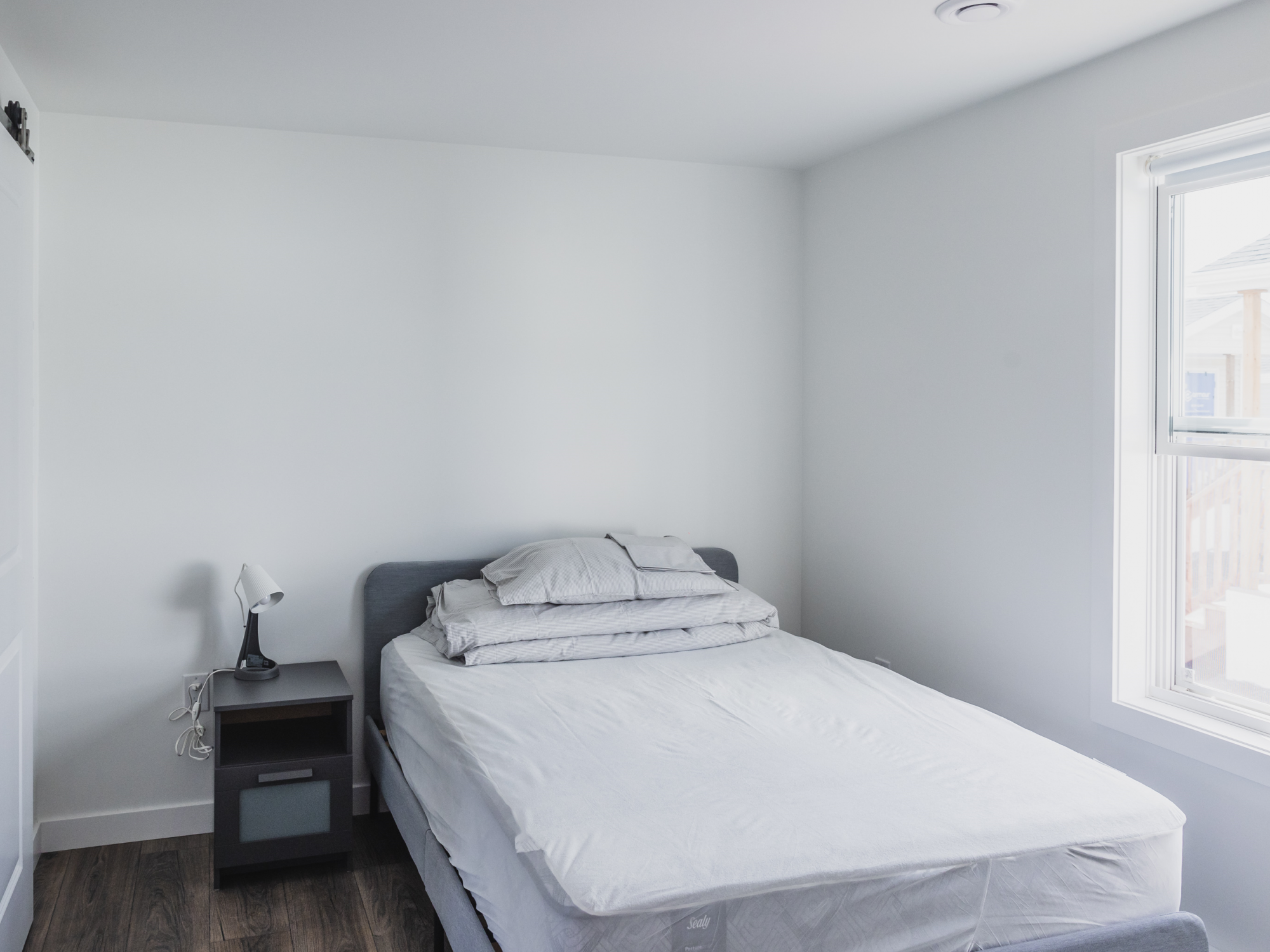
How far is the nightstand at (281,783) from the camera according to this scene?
9.30 feet

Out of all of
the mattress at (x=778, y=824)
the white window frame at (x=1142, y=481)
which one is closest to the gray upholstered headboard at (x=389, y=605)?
the mattress at (x=778, y=824)

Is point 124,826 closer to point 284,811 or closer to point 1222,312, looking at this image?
point 284,811

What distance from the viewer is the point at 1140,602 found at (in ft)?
8.71

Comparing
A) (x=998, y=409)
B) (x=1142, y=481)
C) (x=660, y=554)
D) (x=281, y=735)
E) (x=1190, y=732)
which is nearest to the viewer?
(x=1190, y=732)

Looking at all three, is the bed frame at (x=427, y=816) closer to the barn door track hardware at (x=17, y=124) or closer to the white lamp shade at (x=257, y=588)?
the white lamp shade at (x=257, y=588)

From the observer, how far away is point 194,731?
3293 mm

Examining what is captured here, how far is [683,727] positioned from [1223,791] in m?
1.32

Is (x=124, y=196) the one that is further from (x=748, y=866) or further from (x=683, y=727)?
(x=748, y=866)

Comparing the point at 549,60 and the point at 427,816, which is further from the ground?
the point at 549,60

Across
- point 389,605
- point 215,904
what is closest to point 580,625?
point 389,605

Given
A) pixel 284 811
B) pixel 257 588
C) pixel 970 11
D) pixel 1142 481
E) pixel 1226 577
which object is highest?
pixel 970 11

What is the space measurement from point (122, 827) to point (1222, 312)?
3.67m

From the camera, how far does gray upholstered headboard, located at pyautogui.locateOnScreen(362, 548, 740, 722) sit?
3.44 meters

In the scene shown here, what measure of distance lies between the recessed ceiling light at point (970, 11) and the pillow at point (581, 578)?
6.15 feet
